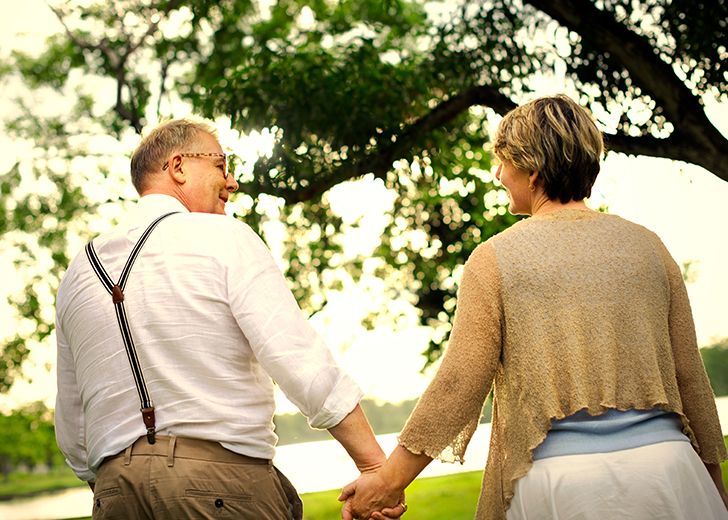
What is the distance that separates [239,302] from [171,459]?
410mm

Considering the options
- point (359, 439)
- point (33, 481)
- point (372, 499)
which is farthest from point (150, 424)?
point (33, 481)

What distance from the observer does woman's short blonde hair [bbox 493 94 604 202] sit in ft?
7.78

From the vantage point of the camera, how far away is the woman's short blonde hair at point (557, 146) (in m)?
2.37

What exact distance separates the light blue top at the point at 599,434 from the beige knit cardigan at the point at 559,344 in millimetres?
28

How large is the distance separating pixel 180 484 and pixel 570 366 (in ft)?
3.17

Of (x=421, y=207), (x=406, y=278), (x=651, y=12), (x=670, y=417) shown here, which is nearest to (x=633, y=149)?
(x=651, y=12)

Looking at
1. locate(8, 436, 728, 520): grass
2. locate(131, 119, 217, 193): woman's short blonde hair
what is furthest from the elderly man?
locate(8, 436, 728, 520): grass

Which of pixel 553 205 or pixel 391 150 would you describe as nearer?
pixel 553 205

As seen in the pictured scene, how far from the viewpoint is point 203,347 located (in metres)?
2.24

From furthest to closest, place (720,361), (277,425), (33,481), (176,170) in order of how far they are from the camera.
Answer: (33,481) → (720,361) → (277,425) → (176,170)

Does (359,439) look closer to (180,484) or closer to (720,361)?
(180,484)

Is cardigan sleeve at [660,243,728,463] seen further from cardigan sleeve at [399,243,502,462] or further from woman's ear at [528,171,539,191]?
cardigan sleeve at [399,243,502,462]

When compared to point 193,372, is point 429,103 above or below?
above

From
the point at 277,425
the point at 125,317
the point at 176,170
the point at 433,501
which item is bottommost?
the point at 433,501
